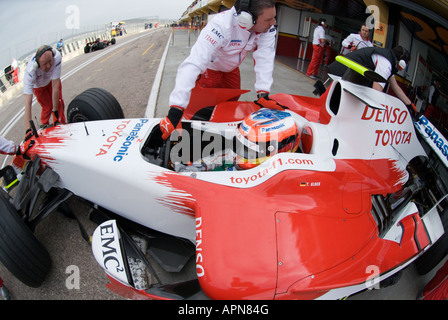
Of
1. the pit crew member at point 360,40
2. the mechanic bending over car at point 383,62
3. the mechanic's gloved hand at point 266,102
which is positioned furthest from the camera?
the pit crew member at point 360,40

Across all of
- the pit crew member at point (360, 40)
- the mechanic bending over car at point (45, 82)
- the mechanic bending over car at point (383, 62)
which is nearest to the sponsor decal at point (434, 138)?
the mechanic bending over car at point (383, 62)

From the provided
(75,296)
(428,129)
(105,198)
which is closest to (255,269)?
(105,198)

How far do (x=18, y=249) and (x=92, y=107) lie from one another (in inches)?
70.6

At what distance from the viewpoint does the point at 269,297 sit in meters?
1.61

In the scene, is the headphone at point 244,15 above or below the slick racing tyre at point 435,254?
above

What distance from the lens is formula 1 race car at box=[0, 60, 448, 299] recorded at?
1.73m

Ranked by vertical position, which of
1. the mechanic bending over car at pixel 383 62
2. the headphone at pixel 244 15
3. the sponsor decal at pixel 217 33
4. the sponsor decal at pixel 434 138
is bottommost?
the sponsor decal at pixel 434 138

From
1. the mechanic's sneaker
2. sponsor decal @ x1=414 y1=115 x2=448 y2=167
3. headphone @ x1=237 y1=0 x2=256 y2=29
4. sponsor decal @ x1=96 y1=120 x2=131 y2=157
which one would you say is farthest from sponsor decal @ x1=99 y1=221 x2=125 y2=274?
sponsor decal @ x1=414 y1=115 x2=448 y2=167

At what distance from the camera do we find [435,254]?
7.42 ft

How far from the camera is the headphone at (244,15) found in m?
2.41

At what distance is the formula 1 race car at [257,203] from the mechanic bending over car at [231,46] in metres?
0.40

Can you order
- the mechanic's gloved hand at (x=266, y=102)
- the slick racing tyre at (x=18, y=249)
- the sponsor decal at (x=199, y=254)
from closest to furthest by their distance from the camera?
the sponsor decal at (x=199, y=254) → the slick racing tyre at (x=18, y=249) → the mechanic's gloved hand at (x=266, y=102)

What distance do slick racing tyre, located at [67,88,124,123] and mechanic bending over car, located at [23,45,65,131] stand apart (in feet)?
1.61

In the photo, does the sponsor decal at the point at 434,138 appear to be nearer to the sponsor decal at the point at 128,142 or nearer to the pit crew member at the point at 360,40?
the sponsor decal at the point at 128,142
